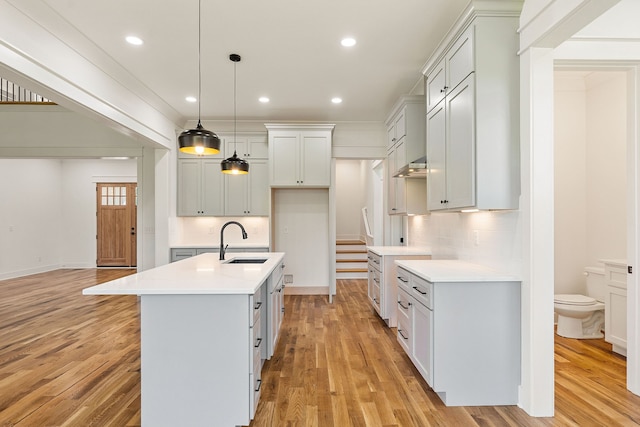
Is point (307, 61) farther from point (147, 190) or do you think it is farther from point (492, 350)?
point (147, 190)

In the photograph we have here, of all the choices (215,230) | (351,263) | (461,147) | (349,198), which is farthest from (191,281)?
(349,198)

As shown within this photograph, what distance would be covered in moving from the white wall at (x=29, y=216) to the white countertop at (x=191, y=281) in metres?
7.05

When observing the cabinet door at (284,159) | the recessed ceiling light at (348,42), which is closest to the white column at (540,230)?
the recessed ceiling light at (348,42)

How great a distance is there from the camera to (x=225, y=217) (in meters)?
5.77

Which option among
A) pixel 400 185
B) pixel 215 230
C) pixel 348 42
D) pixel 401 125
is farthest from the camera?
pixel 215 230

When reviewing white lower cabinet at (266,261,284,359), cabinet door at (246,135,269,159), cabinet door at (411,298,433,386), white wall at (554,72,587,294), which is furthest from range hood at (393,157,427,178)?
cabinet door at (246,135,269,159)

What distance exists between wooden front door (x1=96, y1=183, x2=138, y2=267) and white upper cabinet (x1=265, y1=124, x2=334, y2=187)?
222 inches

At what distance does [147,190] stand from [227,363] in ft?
14.5

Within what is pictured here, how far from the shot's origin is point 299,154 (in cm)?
536

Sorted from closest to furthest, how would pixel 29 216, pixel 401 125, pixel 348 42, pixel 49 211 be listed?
pixel 348 42 → pixel 401 125 → pixel 29 216 → pixel 49 211

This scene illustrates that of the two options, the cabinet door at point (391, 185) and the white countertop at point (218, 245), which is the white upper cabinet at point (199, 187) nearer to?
the white countertop at point (218, 245)

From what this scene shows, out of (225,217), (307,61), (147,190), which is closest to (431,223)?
(307,61)

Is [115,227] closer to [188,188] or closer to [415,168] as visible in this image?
[188,188]

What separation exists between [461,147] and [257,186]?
366cm
